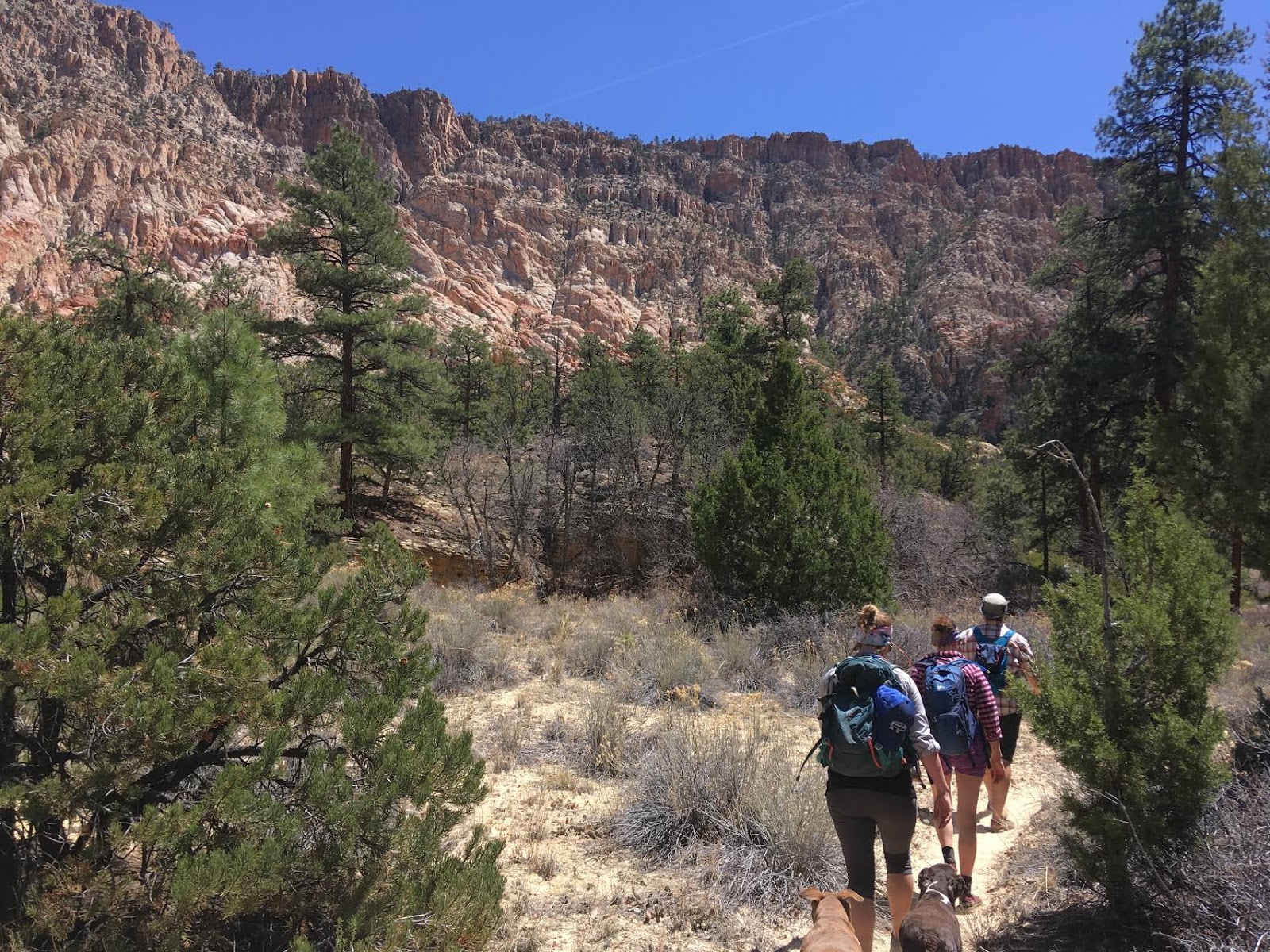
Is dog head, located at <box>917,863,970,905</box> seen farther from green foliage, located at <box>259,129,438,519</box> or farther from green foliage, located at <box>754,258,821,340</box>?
green foliage, located at <box>754,258,821,340</box>

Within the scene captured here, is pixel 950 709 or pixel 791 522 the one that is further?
pixel 791 522

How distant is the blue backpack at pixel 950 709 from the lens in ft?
13.2

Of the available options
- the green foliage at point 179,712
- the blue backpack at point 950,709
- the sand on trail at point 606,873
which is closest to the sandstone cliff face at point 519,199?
the sand on trail at point 606,873

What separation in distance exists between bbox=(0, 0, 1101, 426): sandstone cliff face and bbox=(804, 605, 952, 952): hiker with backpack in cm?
5423

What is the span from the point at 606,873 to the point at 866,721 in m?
1.95

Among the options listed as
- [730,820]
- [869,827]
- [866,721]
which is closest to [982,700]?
[869,827]

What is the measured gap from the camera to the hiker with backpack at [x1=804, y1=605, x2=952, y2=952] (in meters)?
3.19

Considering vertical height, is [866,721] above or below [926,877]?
above

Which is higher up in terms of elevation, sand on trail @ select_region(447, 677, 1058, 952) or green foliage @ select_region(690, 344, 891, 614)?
green foliage @ select_region(690, 344, 891, 614)

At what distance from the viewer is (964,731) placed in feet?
13.2

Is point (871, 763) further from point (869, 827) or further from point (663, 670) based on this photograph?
point (663, 670)

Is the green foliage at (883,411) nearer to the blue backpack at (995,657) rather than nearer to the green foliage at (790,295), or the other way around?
the green foliage at (790,295)

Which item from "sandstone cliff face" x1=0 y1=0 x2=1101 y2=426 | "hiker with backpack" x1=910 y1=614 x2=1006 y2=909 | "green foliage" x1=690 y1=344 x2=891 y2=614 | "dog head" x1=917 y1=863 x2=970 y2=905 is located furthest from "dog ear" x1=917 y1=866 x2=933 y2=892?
"sandstone cliff face" x1=0 y1=0 x2=1101 y2=426

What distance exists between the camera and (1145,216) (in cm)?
1393
